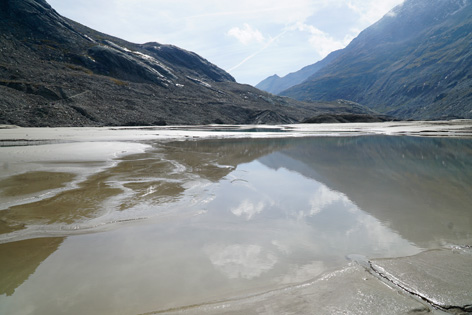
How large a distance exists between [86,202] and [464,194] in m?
11.8

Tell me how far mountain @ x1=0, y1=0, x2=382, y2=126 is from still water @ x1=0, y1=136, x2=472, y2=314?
46.7 meters

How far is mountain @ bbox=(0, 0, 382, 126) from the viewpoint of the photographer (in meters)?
50.6

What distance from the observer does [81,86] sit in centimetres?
6462

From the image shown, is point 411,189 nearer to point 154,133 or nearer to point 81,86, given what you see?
point 154,133

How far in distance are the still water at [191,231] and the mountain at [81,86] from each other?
4671cm

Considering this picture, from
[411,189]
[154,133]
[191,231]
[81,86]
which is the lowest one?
[191,231]

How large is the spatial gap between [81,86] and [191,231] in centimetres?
7179

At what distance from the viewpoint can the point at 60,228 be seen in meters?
5.88

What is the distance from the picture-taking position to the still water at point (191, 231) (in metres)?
3.75

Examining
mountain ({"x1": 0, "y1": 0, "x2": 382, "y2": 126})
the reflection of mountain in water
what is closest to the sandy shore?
mountain ({"x1": 0, "y1": 0, "x2": 382, "y2": 126})

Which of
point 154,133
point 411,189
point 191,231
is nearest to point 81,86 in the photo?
point 154,133

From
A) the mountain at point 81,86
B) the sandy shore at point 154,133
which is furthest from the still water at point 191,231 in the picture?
the mountain at point 81,86

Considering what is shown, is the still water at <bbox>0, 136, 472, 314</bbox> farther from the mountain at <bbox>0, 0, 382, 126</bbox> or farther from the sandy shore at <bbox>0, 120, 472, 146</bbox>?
the mountain at <bbox>0, 0, 382, 126</bbox>

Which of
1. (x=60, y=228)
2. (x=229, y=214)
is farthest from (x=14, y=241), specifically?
(x=229, y=214)
